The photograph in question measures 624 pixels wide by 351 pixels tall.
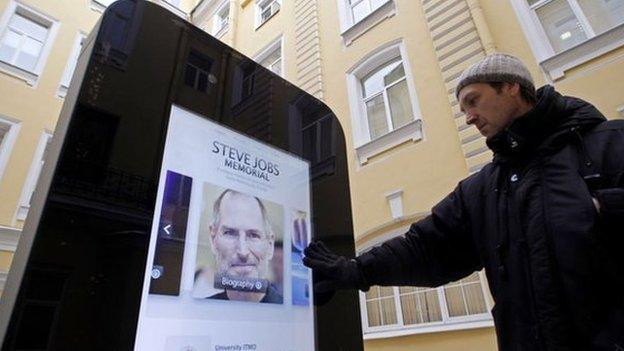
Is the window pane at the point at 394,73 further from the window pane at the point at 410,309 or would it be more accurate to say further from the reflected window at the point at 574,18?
the window pane at the point at 410,309

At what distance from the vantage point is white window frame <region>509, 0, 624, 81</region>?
398 cm

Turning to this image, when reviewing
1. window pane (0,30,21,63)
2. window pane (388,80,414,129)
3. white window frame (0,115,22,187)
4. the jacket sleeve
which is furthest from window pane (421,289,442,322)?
window pane (0,30,21,63)

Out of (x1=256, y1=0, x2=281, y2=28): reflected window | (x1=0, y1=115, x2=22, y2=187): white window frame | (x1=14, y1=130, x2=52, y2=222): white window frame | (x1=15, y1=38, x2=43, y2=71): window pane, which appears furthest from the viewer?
(x1=256, y1=0, x2=281, y2=28): reflected window

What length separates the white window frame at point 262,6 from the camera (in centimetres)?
912

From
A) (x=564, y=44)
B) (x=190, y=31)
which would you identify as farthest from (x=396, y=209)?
(x=190, y=31)

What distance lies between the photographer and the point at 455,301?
426 cm

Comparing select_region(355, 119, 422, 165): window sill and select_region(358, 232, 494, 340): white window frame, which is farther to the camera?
select_region(355, 119, 422, 165): window sill

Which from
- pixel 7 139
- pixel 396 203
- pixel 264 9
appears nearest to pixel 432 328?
pixel 396 203

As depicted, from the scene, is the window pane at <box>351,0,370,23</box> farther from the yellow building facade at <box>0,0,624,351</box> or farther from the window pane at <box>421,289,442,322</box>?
the window pane at <box>421,289,442,322</box>

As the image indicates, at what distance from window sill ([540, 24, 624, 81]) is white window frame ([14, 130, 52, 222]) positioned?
9445 millimetres

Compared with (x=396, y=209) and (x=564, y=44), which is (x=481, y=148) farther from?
(x=564, y=44)

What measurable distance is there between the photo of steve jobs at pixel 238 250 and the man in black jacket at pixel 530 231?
0.54ft

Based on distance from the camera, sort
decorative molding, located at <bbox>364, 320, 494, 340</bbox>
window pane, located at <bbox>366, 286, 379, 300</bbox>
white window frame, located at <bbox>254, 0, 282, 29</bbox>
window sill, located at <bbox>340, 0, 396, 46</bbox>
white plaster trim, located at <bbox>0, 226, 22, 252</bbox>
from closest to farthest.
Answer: decorative molding, located at <bbox>364, 320, 494, 340</bbox>, window pane, located at <bbox>366, 286, 379, 300</bbox>, window sill, located at <bbox>340, 0, 396, 46</bbox>, white plaster trim, located at <bbox>0, 226, 22, 252</bbox>, white window frame, located at <bbox>254, 0, 282, 29</bbox>

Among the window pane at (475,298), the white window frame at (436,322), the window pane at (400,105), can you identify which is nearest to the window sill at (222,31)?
the window pane at (400,105)
